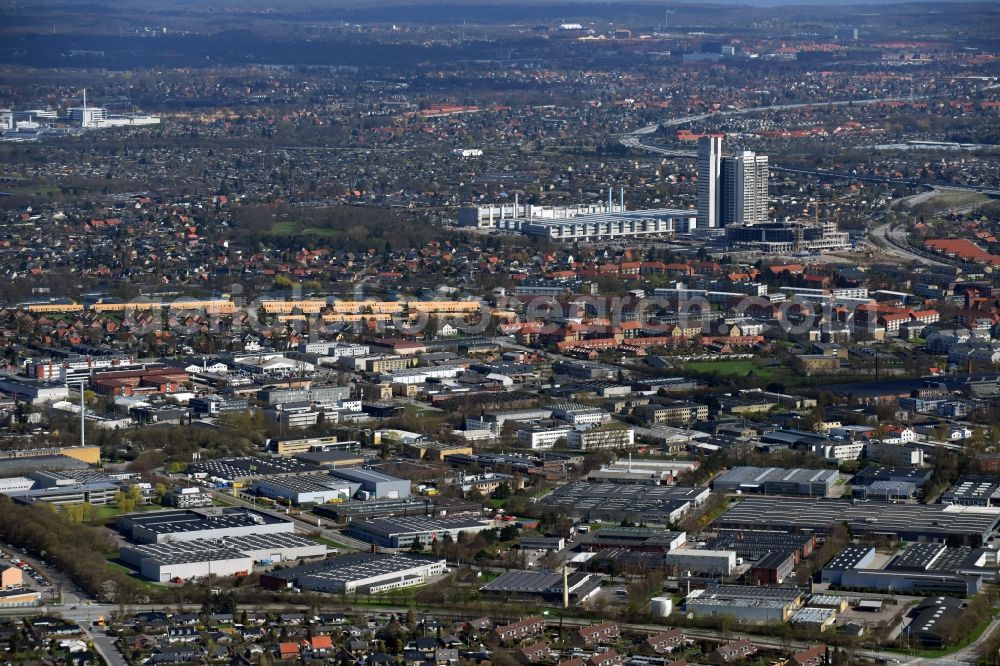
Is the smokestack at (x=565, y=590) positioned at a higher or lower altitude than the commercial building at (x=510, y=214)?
higher

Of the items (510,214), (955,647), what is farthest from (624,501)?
(510,214)

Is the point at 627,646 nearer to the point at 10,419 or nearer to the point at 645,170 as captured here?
the point at 10,419

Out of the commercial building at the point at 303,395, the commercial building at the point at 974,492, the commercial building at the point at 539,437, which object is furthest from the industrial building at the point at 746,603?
the commercial building at the point at 303,395

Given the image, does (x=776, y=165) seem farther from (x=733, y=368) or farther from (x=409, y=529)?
(x=409, y=529)

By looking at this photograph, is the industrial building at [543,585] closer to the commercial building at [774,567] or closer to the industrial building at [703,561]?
the industrial building at [703,561]

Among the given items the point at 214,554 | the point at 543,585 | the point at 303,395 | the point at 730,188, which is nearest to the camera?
the point at 543,585

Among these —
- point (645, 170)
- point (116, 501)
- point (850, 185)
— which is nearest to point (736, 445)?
point (116, 501)
